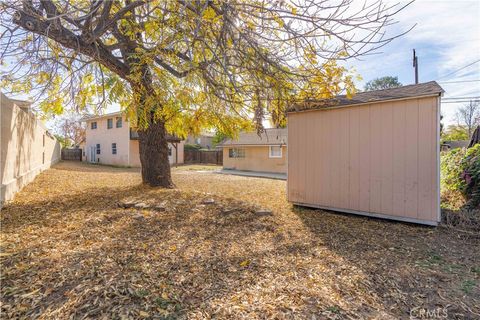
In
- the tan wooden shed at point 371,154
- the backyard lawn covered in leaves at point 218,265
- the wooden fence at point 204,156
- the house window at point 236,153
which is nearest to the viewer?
the backyard lawn covered in leaves at point 218,265

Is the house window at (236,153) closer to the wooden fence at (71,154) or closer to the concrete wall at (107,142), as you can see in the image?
the concrete wall at (107,142)

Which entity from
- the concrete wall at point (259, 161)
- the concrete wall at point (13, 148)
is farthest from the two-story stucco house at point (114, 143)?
the concrete wall at point (13, 148)

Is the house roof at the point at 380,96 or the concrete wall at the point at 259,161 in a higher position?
the house roof at the point at 380,96

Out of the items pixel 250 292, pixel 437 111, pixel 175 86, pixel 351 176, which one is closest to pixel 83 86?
pixel 175 86

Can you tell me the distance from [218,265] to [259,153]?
50.0ft

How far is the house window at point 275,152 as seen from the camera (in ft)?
55.5

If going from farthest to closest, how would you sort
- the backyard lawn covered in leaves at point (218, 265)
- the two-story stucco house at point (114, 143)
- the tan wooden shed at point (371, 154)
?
the two-story stucco house at point (114, 143), the tan wooden shed at point (371, 154), the backyard lawn covered in leaves at point (218, 265)

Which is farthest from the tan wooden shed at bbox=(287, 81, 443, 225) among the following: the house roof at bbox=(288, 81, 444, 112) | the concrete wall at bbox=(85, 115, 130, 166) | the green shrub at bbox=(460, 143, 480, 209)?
the concrete wall at bbox=(85, 115, 130, 166)

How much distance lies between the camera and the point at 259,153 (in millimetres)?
18047

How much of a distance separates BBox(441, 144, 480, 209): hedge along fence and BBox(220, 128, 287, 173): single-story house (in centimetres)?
984

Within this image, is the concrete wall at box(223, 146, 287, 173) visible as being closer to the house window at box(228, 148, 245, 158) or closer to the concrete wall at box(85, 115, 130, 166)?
the house window at box(228, 148, 245, 158)

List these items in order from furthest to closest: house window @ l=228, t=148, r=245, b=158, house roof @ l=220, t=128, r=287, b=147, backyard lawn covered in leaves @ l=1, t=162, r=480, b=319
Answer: house window @ l=228, t=148, r=245, b=158 → house roof @ l=220, t=128, r=287, b=147 → backyard lawn covered in leaves @ l=1, t=162, r=480, b=319

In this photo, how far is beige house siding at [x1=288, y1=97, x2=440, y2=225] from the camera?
4750mm

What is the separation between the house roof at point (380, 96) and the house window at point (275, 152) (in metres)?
10.8
